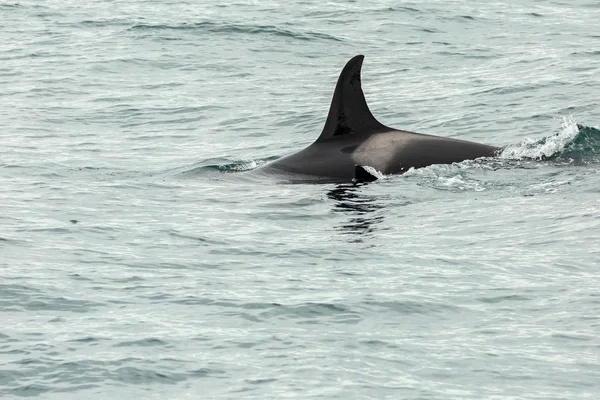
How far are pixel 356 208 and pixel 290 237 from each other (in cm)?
140

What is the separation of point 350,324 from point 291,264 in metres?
2.10

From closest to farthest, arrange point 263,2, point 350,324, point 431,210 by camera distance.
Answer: point 350,324 < point 431,210 < point 263,2

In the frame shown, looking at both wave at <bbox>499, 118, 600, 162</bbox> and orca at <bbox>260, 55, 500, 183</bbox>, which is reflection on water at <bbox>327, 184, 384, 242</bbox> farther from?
wave at <bbox>499, 118, 600, 162</bbox>

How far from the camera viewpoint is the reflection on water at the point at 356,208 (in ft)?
44.1

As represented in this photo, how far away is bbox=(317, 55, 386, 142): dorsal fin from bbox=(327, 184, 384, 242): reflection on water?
103 centimetres

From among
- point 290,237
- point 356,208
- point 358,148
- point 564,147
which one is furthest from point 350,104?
point 290,237

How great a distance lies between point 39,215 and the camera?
14.7 m

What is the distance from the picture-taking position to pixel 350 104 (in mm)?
16000

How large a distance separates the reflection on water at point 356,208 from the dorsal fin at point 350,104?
1029mm

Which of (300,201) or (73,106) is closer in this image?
(300,201)

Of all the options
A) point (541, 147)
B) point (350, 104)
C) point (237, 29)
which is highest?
point (350, 104)

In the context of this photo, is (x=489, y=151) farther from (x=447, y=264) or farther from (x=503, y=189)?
(x=447, y=264)

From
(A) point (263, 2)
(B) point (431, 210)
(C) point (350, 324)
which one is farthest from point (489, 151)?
(A) point (263, 2)

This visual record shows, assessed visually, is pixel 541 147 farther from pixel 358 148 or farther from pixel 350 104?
pixel 350 104
